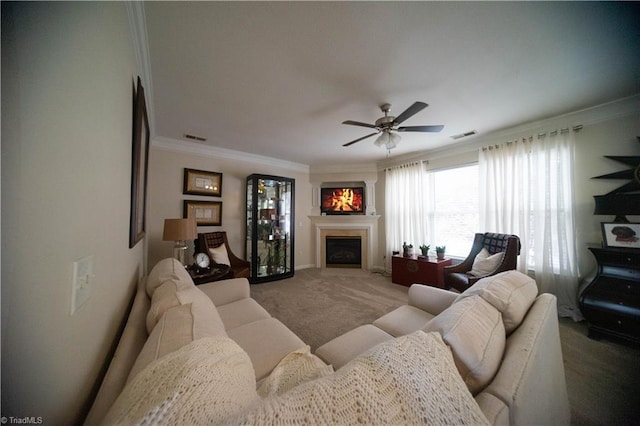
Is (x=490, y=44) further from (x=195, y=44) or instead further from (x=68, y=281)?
(x=68, y=281)

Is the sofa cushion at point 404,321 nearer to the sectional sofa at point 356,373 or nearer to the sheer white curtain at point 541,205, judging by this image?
the sectional sofa at point 356,373

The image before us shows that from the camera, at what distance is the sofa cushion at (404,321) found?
4.44ft

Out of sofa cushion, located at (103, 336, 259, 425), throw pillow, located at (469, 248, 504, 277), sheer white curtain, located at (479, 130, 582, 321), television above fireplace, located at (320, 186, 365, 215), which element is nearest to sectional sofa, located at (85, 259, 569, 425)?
sofa cushion, located at (103, 336, 259, 425)

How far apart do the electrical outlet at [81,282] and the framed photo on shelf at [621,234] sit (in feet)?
12.9

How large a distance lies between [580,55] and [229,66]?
9.17ft

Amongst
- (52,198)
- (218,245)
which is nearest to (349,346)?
(52,198)

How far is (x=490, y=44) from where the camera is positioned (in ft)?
4.71

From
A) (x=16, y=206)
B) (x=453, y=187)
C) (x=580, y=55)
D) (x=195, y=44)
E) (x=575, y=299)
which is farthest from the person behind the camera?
(x=453, y=187)

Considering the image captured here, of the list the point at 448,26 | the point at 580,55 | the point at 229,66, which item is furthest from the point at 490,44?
the point at 229,66

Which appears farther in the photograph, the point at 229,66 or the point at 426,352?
the point at 229,66

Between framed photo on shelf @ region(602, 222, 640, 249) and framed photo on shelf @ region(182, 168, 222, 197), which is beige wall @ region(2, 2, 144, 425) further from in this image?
framed photo on shelf @ region(602, 222, 640, 249)

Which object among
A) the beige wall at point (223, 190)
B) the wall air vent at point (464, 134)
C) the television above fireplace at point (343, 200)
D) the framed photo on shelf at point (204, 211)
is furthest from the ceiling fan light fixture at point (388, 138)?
the framed photo on shelf at point (204, 211)

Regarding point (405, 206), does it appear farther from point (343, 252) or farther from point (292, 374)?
point (292, 374)

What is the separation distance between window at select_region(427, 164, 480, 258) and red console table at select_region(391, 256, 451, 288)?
1.61 feet
